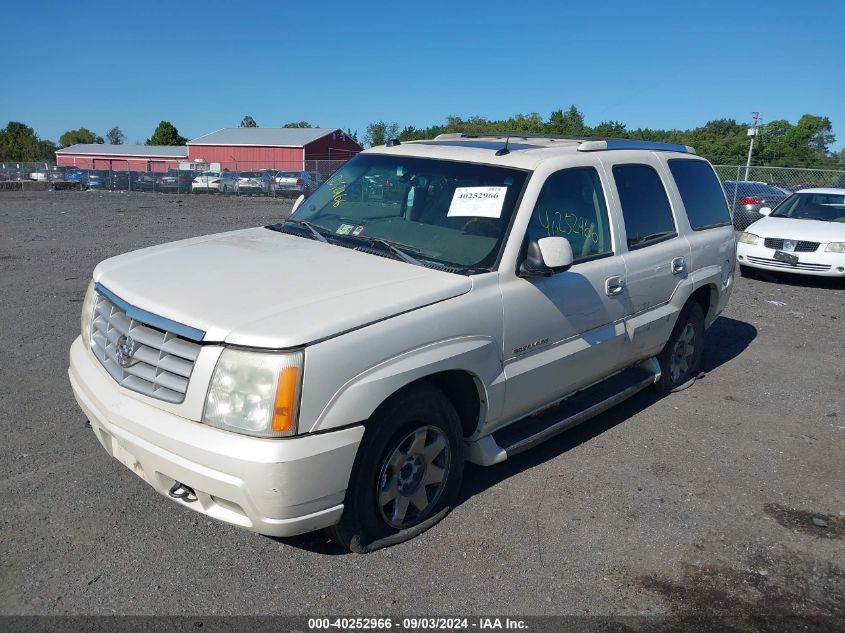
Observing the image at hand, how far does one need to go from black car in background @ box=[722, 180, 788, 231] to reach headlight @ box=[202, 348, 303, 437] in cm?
1780

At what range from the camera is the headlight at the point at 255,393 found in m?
2.91

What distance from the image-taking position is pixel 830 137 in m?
81.2

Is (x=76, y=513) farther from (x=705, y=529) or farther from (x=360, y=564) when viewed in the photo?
(x=705, y=529)

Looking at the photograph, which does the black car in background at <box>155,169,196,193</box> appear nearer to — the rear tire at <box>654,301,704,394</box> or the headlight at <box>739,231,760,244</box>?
the headlight at <box>739,231,760,244</box>

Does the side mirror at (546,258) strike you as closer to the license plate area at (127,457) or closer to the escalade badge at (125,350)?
the escalade badge at (125,350)

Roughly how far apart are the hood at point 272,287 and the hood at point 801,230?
9.54 m

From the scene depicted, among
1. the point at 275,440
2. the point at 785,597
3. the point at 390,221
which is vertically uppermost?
the point at 390,221

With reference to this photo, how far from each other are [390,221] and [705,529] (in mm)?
2507

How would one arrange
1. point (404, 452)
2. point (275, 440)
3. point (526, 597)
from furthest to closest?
point (404, 452) < point (526, 597) < point (275, 440)

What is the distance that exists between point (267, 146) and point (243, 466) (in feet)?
200

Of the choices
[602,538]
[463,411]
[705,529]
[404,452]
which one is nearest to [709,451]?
[705,529]

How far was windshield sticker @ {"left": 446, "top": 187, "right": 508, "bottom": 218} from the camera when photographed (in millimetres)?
4102

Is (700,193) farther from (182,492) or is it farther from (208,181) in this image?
(208,181)

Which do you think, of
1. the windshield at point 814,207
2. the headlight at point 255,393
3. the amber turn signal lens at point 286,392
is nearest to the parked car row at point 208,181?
the windshield at point 814,207
